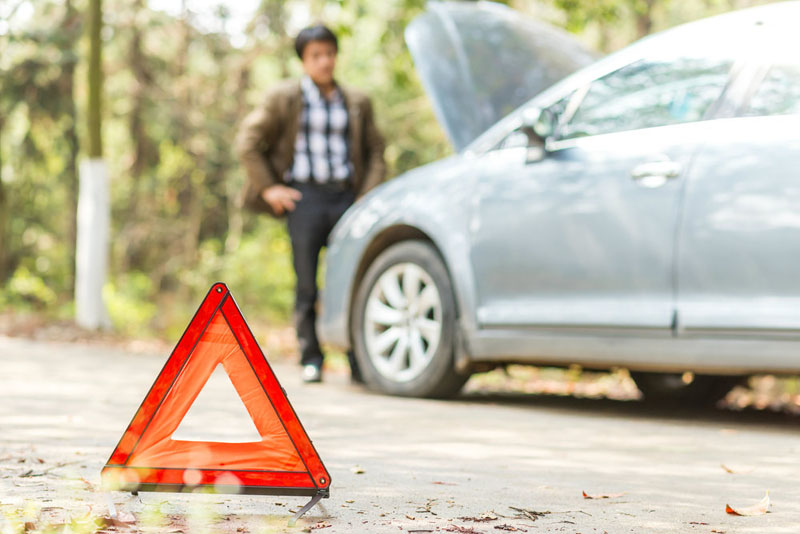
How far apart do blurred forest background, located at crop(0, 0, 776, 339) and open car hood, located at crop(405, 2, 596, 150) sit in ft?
23.2

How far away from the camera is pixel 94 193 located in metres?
11.9

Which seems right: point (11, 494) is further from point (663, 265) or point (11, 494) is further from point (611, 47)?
point (611, 47)

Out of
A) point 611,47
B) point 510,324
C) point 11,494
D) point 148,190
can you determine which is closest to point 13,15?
point 148,190

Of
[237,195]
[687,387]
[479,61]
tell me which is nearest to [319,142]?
[479,61]

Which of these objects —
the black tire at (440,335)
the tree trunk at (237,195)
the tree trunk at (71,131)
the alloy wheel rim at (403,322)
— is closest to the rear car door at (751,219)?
the black tire at (440,335)

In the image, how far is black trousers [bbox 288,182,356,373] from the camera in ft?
22.3

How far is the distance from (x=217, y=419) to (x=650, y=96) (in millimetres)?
2499

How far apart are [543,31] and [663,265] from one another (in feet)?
7.68

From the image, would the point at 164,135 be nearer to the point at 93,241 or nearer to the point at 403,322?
the point at 93,241

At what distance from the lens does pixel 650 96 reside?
5.17 meters

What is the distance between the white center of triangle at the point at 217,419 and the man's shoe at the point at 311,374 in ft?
2.76

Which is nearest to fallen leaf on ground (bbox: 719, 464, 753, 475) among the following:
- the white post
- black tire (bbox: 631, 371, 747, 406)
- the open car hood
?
black tire (bbox: 631, 371, 747, 406)

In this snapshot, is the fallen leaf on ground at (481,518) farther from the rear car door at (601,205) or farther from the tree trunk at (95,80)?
the tree trunk at (95,80)

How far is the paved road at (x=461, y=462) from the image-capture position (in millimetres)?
2871
